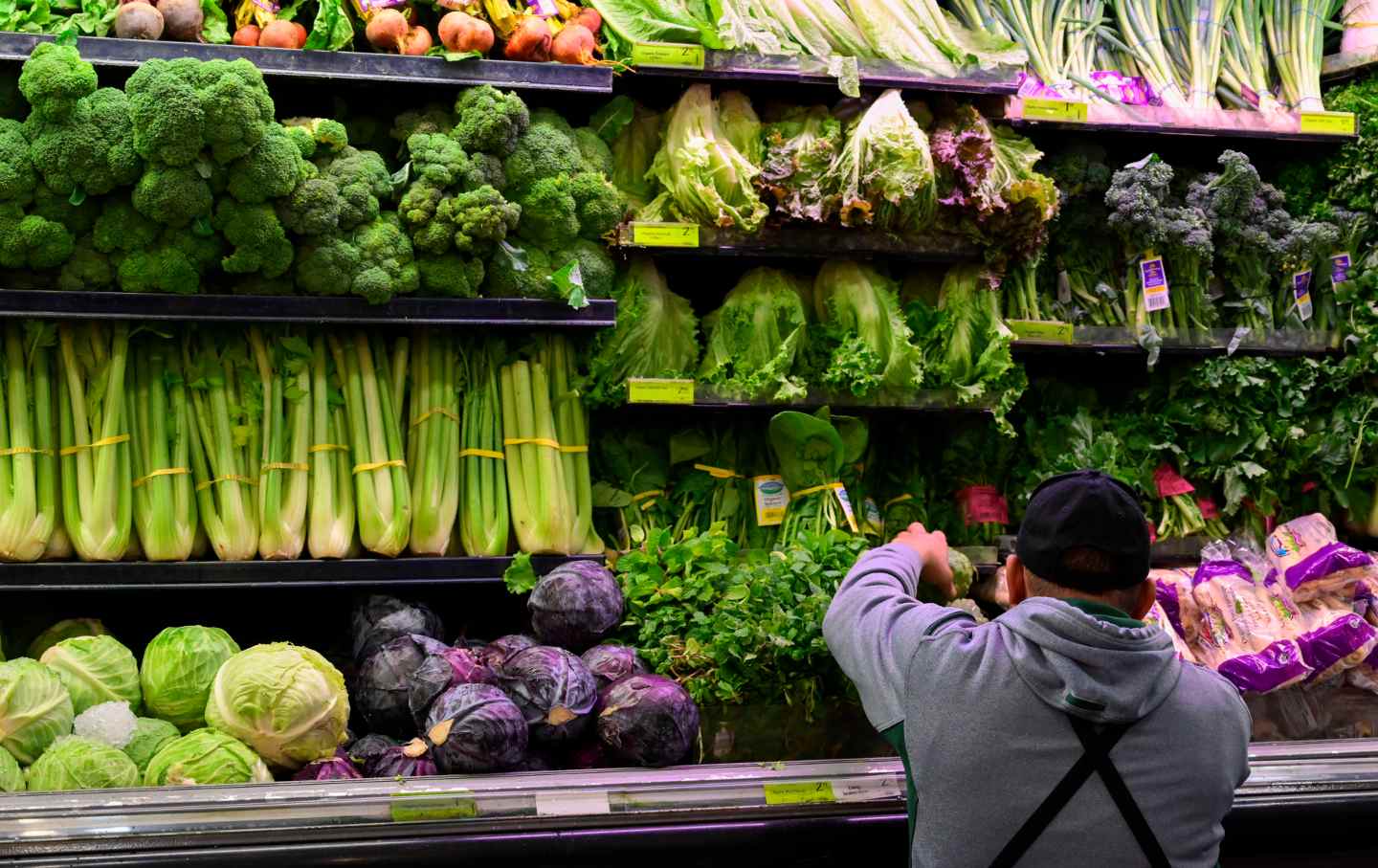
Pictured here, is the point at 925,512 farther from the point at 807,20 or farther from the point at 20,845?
the point at 20,845

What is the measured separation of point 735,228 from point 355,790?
1.99 metres

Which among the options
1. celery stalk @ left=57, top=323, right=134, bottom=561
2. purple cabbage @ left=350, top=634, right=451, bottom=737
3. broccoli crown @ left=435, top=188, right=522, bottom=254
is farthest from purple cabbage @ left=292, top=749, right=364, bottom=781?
broccoli crown @ left=435, top=188, right=522, bottom=254

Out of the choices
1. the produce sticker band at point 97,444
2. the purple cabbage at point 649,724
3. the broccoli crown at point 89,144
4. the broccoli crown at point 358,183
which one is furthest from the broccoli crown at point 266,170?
the purple cabbage at point 649,724

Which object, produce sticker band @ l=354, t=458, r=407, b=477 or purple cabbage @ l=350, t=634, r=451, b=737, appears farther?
produce sticker band @ l=354, t=458, r=407, b=477

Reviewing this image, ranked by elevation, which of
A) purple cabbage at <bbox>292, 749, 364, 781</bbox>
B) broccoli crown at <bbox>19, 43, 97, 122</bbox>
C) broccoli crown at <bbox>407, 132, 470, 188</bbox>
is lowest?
purple cabbage at <bbox>292, 749, 364, 781</bbox>

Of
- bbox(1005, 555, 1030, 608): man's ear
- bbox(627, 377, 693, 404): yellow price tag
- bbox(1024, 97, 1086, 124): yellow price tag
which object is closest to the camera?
bbox(1005, 555, 1030, 608): man's ear

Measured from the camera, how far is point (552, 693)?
2.69 m

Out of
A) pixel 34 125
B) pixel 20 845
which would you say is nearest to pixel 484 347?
pixel 34 125

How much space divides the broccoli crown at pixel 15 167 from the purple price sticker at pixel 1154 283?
3418mm

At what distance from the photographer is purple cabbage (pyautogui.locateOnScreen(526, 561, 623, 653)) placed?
9.82 feet

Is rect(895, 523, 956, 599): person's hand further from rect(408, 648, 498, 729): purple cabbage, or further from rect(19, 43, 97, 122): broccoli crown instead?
rect(19, 43, 97, 122): broccoli crown

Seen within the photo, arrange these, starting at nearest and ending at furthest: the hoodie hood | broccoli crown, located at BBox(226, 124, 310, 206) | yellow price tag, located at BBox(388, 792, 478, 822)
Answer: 1. the hoodie hood
2. yellow price tag, located at BBox(388, 792, 478, 822)
3. broccoli crown, located at BBox(226, 124, 310, 206)

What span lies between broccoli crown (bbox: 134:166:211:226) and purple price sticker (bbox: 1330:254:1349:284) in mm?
3728

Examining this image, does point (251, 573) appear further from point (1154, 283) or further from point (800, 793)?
point (1154, 283)
